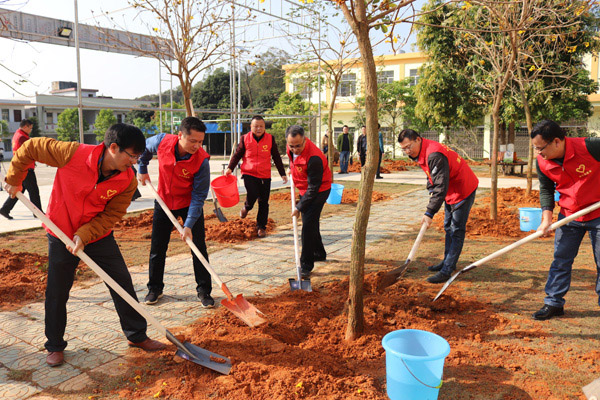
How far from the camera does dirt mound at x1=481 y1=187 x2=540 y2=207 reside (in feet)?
32.4

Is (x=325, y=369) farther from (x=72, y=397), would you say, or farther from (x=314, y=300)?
(x=72, y=397)

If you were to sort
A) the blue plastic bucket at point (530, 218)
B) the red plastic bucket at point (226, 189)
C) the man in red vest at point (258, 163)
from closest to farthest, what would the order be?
the red plastic bucket at point (226, 189)
the blue plastic bucket at point (530, 218)
the man in red vest at point (258, 163)

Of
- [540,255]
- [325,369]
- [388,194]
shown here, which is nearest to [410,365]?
[325,369]

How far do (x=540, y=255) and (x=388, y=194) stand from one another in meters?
6.08

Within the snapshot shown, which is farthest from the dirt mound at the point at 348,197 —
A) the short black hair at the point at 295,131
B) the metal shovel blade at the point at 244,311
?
the metal shovel blade at the point at 244,311

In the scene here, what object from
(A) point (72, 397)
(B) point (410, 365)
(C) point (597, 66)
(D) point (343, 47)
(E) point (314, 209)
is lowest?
(A) point (72, 397)

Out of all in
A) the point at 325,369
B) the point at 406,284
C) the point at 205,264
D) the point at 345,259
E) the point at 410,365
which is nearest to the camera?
the point at 410,365

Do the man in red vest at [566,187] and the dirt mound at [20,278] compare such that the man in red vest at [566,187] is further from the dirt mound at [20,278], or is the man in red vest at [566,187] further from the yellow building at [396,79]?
the yellow building at [396,79]

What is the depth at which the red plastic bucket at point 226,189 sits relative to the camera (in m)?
6.81

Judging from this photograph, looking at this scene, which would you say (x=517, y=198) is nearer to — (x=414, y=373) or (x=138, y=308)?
(x=414, y=373)

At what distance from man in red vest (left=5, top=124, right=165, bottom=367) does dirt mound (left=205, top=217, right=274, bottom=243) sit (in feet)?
11.7

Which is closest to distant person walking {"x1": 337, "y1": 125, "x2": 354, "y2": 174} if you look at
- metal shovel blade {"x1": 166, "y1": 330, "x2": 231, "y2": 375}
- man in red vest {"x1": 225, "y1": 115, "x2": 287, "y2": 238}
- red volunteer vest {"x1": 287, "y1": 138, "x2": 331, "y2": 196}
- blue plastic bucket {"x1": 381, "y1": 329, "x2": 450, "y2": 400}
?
A: man in red vest {"x1": 225, "y1": 115, "x2": 287, "y2": 238}

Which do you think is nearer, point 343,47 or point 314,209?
point 314,209

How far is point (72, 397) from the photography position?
2852 mm
